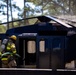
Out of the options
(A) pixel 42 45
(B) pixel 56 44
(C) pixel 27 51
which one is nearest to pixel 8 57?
(A) pixel 42 45

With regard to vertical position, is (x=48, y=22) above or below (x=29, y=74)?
above

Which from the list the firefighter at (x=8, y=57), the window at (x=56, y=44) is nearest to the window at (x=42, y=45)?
the window at (x=56, y=44)

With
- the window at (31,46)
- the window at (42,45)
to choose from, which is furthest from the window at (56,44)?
the window at (31,46)

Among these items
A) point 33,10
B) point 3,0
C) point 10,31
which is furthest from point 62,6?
point 10,31

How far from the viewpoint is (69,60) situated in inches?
280

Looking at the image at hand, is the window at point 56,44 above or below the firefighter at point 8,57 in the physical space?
above

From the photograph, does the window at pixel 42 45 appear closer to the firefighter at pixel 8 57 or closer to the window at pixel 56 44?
the window at pixel 56 44

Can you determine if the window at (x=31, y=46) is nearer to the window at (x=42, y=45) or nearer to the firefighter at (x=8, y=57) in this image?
the window at (x=42, y=45)

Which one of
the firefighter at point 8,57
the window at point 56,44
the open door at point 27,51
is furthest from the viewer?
the open door at point 27,51

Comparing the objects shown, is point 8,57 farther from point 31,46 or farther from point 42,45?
point 31,46

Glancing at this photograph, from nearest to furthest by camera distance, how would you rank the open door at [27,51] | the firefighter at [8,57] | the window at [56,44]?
the firefighter at [8,57] → the window at [56,44] → the open door at [27,51]

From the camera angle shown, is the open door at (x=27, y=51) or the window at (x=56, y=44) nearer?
the window at (x=56, y=44)

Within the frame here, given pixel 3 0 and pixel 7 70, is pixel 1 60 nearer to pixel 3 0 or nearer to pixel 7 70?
pixel 7 70

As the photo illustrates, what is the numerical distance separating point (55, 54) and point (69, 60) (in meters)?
0.38
